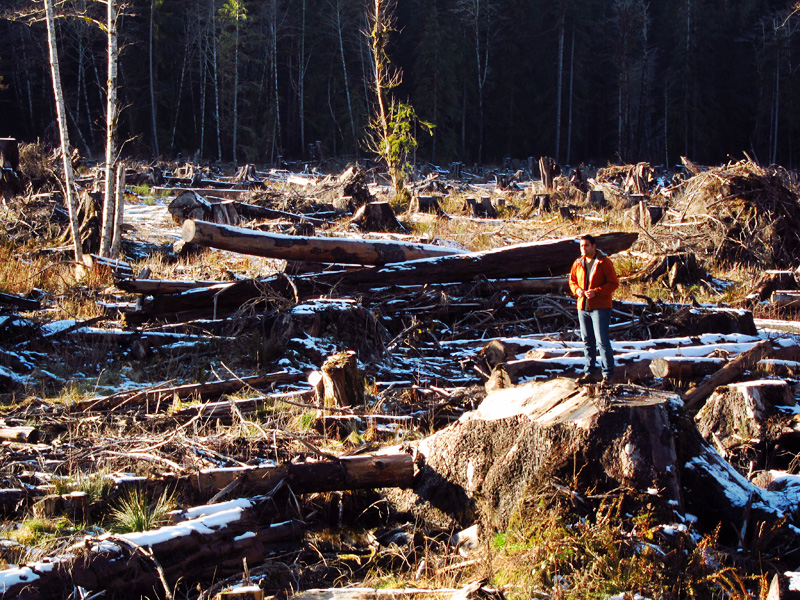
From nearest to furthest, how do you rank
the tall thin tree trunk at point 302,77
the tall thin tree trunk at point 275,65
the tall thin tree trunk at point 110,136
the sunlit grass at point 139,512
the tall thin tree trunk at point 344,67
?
the sunlit grass at point 139,512
the tall thin tree trunk at point 110,136
the tall thin tree trunk at point 275,65
the tall thin tree trunk at point 302,77
the tall thin tree trunk at point 344,67

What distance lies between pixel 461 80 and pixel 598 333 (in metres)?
42.9

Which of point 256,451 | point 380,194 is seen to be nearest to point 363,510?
point 256,451

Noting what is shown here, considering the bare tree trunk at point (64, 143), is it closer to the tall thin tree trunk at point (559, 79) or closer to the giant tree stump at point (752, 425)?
the giant tree stump at point (752, 425)

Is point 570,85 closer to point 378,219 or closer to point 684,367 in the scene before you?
point 378,219

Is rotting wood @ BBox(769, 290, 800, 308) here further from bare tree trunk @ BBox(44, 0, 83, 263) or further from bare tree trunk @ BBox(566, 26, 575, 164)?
bare tree trunk @ BBox(566, 26, 575, 164)

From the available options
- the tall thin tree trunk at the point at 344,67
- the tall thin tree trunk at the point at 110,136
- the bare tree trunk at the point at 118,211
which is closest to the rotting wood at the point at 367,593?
the tall thin tree trunk at the point at 110,136

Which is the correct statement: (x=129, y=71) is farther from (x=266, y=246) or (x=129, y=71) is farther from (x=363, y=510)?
(x=363, y=510)

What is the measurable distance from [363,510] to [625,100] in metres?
43.1

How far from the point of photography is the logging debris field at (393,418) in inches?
144

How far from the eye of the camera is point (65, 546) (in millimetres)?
3568

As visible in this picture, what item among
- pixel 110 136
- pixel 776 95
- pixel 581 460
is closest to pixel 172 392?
pixel 581 460

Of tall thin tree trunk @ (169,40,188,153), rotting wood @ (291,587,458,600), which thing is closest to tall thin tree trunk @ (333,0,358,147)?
tall thin tree trunk @ (169,40,188,153)

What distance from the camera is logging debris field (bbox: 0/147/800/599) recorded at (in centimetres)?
367

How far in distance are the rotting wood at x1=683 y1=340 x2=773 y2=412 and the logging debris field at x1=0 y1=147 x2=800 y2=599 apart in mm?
29
